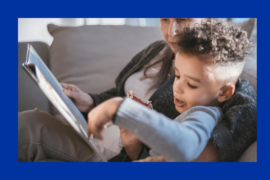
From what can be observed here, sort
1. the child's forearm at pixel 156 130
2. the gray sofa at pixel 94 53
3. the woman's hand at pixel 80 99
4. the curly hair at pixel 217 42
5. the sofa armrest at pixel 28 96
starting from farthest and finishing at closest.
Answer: the gray sofa at pixel 94 53 < the sofa armrest at pixel 28 96 < the woman's hand at pixel 80 99 < the curly hair at pixel 217 42 < the child's forearm at pixel 156 130

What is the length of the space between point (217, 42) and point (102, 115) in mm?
294

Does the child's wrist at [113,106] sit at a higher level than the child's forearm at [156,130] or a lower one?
higher

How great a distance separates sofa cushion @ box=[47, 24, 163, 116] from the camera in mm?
960

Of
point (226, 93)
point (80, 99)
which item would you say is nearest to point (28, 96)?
point (80, 99)

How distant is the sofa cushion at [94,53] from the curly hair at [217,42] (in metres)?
0.50

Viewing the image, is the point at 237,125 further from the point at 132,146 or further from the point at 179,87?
the point at 132,146

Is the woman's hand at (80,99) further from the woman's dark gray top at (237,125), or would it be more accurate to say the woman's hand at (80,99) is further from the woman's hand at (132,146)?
the woman's dark gray top at (237,125)

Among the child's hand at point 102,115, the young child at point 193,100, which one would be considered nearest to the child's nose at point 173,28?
the young child at point 193,100

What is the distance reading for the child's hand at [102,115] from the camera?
371 millimetres

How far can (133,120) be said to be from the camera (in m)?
0.36

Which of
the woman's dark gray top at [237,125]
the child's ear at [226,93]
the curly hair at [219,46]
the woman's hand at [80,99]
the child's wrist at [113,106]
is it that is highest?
the curly hair at [219,46]

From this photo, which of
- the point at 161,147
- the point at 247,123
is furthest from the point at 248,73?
the point at 161,147

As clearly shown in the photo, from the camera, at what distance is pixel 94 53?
3.17 ft

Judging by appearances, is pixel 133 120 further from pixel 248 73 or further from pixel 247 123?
pixel 248 73
